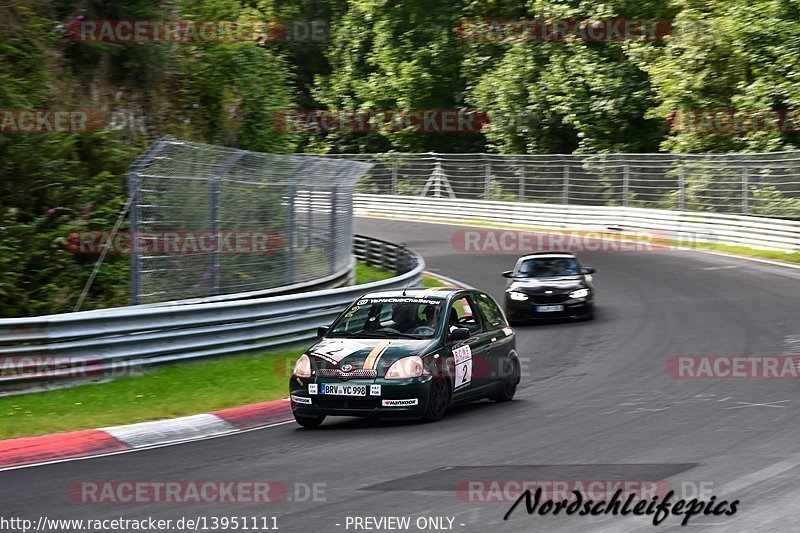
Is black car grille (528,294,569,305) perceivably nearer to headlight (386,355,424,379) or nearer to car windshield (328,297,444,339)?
car windshield (328,297,444,339)

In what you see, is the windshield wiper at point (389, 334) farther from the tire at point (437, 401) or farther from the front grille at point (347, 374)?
the front grille at point (347, 374)

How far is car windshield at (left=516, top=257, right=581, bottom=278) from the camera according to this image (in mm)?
21453

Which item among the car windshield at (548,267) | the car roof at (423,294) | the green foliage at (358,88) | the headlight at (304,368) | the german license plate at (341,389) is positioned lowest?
the german license plate at (341,389)

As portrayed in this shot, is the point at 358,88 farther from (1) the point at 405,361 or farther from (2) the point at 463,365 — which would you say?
(1) the point at 405,361

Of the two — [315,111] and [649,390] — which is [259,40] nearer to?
[649,390]

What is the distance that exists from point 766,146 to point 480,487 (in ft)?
95.9

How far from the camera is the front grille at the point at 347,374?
11.1 m

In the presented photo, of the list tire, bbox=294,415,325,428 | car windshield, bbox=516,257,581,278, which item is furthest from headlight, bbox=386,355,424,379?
car windshield, bbox=516,257,581,278

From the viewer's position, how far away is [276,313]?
16000 mm

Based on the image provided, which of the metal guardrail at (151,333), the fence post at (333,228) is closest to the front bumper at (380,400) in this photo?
the metal guardrail at (151,333)

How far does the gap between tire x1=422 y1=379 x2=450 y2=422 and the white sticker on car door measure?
0.82ft

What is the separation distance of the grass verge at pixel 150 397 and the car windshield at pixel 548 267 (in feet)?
25.0

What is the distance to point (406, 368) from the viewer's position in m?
11.2

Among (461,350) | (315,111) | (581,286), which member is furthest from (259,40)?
(315,111)
